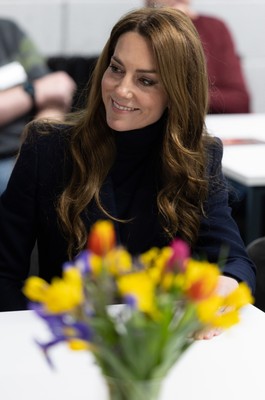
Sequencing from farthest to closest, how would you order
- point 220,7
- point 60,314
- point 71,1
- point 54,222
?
point 220,7
point 71,1
point 54,222
point 60,314

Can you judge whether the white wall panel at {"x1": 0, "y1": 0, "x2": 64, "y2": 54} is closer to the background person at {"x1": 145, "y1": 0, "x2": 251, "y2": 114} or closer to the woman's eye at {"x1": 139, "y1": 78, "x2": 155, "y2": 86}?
the background person at {"x1": 145, "y1": 0, "x2": 251, "y2": 114}

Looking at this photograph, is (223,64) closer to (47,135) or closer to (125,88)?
(47,135)

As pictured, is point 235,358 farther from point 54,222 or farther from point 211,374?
point 54,222

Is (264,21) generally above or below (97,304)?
below

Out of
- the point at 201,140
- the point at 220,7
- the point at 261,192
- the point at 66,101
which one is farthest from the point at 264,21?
the point at 201,140

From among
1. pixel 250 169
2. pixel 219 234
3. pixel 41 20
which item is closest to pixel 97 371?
pixel 219 234

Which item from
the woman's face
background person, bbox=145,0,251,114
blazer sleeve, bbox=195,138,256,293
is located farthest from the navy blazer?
background person, bbox=145,0,251,114

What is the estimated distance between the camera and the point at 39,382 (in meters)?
1.27

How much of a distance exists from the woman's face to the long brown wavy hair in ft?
0.11

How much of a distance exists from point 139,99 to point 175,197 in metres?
0.26

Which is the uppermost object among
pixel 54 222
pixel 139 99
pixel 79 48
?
pixel 139 99

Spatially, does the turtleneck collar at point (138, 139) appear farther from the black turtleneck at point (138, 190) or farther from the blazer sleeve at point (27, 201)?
the blazer sleeve at point (27, 201)

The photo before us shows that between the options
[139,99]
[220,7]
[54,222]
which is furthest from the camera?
[220,7]

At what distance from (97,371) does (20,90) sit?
2359mm
